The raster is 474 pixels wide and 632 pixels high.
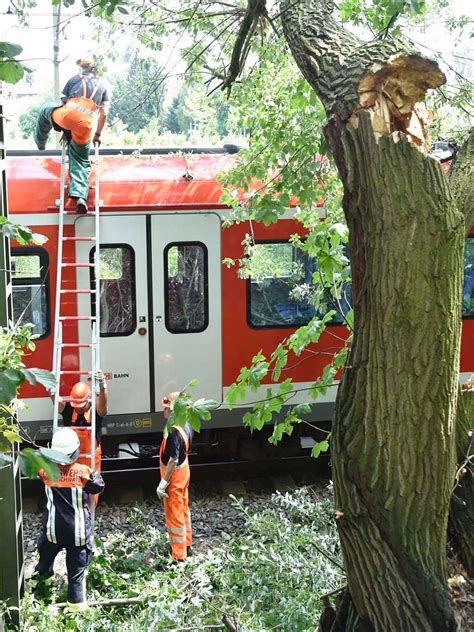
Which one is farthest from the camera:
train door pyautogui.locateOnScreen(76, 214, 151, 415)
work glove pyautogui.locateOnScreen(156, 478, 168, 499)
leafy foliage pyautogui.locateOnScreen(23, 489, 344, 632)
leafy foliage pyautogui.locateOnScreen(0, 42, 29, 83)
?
train door pyautogui.locateOnScreen(76, 214, 151, 415)

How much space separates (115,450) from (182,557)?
96.5 inches

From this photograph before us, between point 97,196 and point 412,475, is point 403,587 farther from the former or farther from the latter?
point 97,196

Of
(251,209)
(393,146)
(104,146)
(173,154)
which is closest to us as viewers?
(393,146)

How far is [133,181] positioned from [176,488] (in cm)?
343

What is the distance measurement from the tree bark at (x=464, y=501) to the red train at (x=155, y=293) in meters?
4.97

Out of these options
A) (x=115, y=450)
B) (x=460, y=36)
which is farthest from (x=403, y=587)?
(x=115, y=450)

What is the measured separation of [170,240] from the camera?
8727 millimetres

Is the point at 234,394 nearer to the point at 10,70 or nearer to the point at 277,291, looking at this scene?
the point at 10,70

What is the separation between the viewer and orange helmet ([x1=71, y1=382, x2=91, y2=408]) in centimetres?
782

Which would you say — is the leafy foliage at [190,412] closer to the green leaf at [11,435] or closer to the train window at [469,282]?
the green leaf at [11,435]

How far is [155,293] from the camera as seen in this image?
28.6 ft

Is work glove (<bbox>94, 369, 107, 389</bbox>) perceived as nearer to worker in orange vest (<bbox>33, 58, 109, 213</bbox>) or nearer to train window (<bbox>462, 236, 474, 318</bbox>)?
worker in orange vest (<bbox>33, 58, 109, 213</bbox>)

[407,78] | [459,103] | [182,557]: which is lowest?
[182,557]

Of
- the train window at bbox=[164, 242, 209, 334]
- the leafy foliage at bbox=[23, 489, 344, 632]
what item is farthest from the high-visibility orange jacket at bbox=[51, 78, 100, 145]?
the leafy foliage at bbox=[23, 489, 344, 632]
